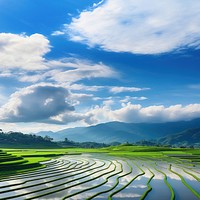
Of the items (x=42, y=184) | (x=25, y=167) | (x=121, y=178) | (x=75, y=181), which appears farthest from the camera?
(x=25, y=167)

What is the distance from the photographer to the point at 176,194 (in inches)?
1176

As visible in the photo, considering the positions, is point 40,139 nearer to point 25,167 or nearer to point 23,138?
point 23,138

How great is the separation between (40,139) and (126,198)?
583ft

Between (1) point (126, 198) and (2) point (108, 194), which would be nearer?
(1) point (126, 198)

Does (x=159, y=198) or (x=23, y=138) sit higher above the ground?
(x=23, y=138)

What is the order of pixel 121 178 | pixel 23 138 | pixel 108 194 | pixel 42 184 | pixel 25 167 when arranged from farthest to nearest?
pixel 23 138
pixel 25 167
pixel 121 178
pixel 42 184
pixel 108 194

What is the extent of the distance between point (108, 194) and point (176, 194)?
672cm

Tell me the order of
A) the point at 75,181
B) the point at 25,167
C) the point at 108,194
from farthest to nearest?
the point at 25,167
the point at 75,181
the point at 108,194

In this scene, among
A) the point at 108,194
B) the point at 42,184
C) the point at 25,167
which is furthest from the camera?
the point at 25,167

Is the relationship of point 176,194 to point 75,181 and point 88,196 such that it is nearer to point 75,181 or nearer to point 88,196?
point 88,196

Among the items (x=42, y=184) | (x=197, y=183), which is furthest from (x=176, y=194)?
(x=42, y=184)

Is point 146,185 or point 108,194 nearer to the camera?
point 108,194

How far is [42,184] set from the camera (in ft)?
111

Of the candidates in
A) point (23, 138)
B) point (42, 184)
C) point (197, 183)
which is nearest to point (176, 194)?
point (197, 183)
